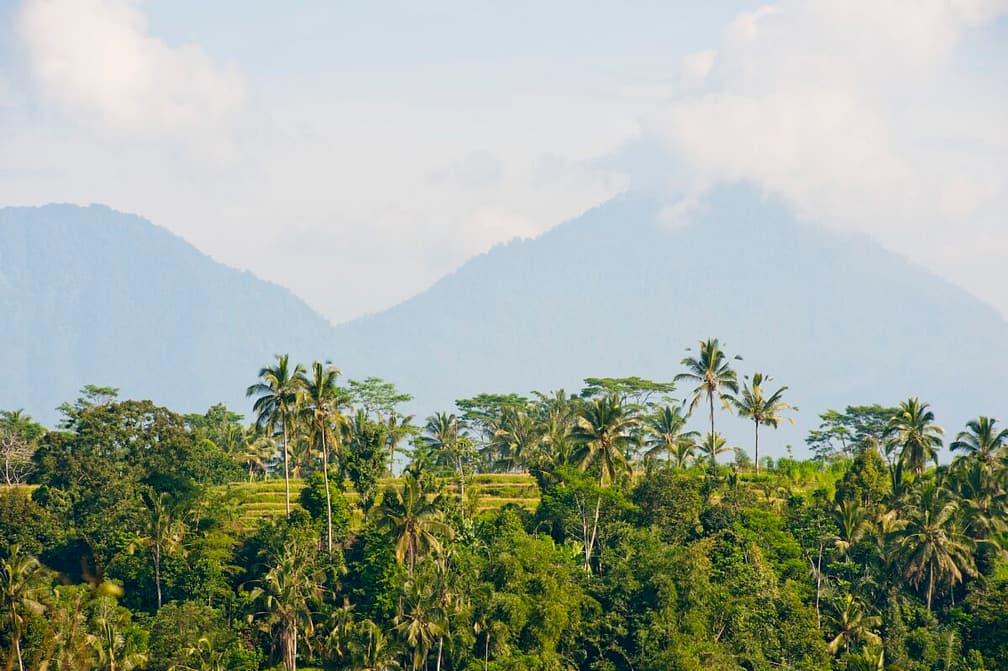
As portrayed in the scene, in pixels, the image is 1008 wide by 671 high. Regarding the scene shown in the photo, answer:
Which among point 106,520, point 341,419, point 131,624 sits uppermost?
point 341,419

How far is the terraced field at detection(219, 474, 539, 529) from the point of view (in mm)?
108062

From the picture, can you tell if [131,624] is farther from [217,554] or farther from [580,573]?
[580,573]

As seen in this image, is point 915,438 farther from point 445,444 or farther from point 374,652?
point 374,652

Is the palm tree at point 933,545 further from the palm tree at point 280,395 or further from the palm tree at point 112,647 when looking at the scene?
the palm tree at point 112,647

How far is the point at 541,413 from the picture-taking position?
506 ft

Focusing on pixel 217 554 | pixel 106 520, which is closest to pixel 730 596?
pixel 217 554

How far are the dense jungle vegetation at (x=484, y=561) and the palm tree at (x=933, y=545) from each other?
164 millimetres

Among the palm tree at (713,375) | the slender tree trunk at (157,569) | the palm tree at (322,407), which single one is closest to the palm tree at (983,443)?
the palm tree at (713,375)

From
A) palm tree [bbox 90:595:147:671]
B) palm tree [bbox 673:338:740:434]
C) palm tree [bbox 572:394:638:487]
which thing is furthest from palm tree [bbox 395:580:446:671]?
→ palm tree [bbox 673:338:740:434]

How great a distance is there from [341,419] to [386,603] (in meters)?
14.7

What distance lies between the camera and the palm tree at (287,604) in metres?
86.4

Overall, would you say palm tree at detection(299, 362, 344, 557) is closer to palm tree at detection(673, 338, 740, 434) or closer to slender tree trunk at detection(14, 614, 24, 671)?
slender tree trunk at detection(14, 614, 24, 671)

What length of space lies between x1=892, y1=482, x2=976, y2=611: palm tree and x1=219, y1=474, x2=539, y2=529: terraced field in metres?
29.4

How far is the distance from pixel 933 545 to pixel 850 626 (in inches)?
340
